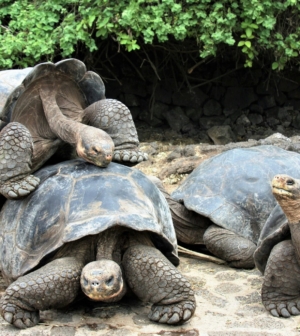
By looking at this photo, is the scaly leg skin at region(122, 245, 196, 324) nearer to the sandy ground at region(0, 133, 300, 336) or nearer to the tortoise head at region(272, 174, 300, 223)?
the sandy ground at region(0, 133, 300, 336)

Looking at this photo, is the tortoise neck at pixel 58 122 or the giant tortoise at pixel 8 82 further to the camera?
the giant tortoise at pixel 8 82

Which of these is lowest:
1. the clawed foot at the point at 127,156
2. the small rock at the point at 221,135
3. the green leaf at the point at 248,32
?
the small rock at the point at 221,135

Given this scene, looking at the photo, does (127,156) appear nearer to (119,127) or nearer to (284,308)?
(119,127)

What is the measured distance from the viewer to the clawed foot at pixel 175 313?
2.77m

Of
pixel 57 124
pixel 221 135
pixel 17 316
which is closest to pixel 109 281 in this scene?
pixel 17 316

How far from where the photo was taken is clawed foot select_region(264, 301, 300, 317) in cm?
290

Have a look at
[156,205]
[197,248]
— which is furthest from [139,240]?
[197,248]

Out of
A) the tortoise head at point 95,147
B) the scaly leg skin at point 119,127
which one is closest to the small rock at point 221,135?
the scaly leg skin at point 119,127

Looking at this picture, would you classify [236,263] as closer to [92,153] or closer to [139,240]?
[139,240]

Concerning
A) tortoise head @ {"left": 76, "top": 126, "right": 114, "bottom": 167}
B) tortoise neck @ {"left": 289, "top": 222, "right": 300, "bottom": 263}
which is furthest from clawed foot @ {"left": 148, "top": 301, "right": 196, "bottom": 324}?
tortoise head @ {"left": 76, "top": 126, "right": 114, "bottom": 167}

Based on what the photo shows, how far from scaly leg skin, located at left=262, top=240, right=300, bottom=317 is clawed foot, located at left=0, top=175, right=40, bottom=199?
122 cm

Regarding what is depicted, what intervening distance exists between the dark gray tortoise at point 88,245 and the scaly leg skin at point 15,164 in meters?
0.07

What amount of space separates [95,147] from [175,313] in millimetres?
890

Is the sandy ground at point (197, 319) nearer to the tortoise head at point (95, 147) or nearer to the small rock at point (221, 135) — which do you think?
the tortoise head at point (95, 147)
